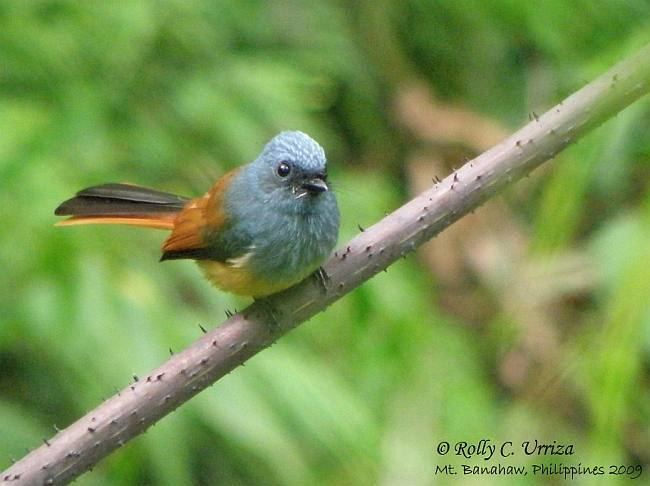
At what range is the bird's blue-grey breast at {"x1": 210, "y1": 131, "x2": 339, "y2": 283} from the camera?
2355mm

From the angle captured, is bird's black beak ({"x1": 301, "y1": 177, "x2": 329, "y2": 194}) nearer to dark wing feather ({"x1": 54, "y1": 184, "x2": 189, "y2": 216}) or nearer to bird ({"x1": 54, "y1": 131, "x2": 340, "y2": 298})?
bird ({"x1": 54, "y1": 131, "x2": 340, "y2": 298})

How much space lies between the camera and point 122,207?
9.21ft

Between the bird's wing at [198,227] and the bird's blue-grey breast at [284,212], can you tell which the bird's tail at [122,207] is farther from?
the bird's blue-grey breast at [284,212]

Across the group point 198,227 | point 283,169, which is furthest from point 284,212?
point 198,227

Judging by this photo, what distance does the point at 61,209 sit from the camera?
8.87 ft

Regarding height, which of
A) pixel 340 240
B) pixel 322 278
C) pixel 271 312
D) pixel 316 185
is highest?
pixel 340 240

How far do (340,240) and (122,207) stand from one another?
0.75 meters

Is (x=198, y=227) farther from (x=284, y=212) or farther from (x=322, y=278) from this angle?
(x=322, y=278)

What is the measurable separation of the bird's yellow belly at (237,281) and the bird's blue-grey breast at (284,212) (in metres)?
0.02

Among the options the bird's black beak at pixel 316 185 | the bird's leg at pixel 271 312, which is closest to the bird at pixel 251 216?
the bird's black beak at pixel 316 185

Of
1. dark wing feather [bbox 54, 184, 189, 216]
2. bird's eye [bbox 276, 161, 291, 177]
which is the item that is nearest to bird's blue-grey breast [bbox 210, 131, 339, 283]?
bird's eye [bbox 276, 161, 291, 177]

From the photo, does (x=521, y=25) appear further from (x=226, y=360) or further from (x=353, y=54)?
(x=226, y=360)

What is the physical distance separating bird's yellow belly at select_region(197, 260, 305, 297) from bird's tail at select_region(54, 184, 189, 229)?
0.65 feet

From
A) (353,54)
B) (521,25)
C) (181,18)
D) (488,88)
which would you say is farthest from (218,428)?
(488,88)
